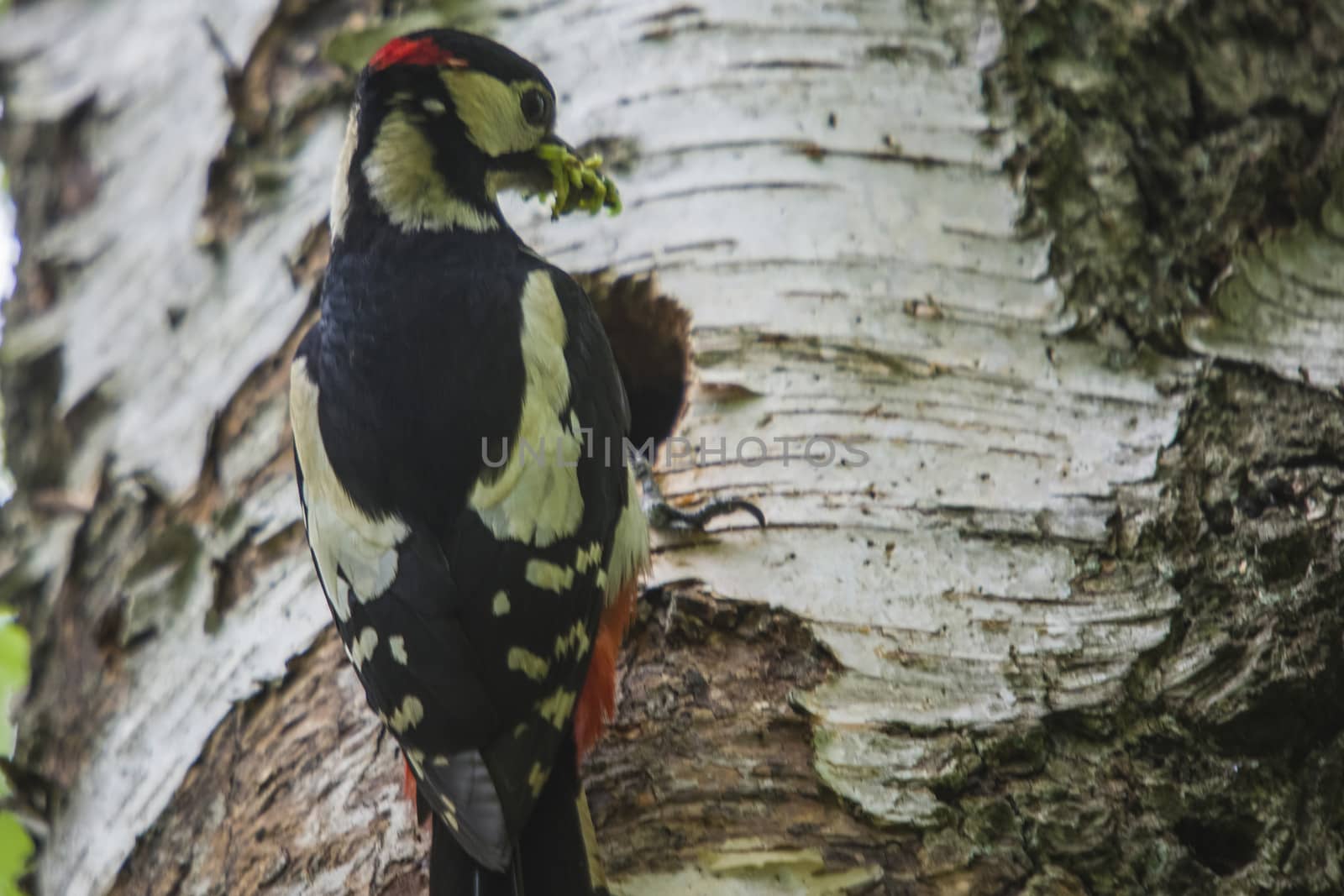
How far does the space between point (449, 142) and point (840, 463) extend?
3.36ft

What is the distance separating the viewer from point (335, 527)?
2143 mm

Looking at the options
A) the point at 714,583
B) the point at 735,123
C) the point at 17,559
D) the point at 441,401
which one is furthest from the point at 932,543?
the point at 17,559

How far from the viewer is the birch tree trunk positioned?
6.32 feet

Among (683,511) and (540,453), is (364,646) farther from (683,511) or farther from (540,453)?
(683,511)

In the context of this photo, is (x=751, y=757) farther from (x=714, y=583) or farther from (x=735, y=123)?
(x=735, y=123)

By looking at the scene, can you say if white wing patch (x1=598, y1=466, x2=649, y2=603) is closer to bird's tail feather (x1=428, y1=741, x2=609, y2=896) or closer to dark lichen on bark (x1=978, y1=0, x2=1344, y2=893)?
Result: bird's tail feather (x1=428, y1=741, x2=609, y2=896)

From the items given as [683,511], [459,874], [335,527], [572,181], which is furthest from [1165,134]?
[459,874]

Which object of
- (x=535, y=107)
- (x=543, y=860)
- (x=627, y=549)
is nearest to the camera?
(x=543, y=860)

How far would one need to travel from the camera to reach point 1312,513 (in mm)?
2145

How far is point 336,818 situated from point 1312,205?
2.18 m

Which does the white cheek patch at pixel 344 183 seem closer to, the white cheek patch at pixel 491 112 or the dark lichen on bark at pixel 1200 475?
the white cheek patch at pixel 491 112

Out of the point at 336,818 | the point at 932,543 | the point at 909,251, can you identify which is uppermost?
the point at 909,251

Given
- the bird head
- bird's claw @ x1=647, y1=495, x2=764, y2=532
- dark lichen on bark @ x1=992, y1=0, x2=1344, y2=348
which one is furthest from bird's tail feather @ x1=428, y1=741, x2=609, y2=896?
dark lichen on bark @ x1=992, y1=0, x2=1344, y2=348

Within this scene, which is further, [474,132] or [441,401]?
[474,132]
